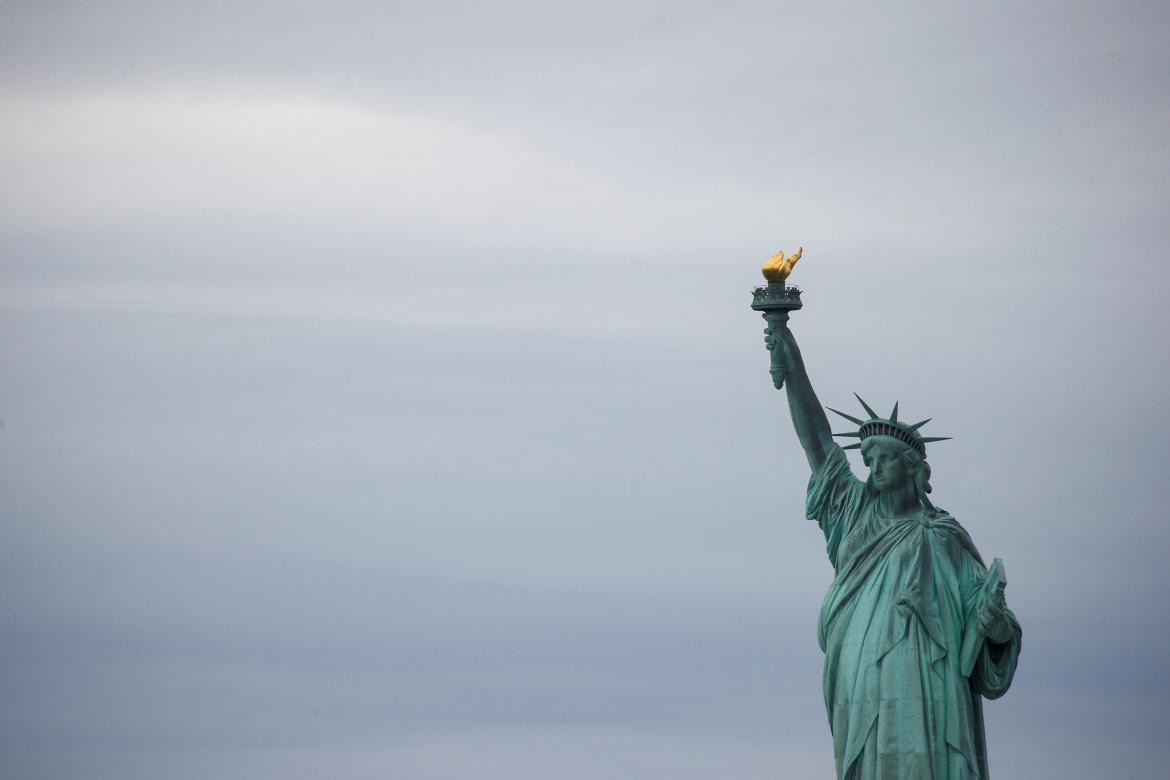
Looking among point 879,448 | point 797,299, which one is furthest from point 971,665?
point 797,299

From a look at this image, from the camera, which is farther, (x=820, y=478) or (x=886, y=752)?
(x=820, y=478)

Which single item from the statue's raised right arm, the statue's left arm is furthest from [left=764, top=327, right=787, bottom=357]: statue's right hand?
the statue's left arm

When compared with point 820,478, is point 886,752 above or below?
below

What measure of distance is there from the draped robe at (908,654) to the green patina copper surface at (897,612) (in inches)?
0.4

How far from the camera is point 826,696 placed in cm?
2944

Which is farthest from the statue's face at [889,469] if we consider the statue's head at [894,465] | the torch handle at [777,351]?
the torch handle at [777,351]

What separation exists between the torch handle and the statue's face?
55.0 inches

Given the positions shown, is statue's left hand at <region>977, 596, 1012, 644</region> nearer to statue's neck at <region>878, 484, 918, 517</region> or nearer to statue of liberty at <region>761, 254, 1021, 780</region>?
statue of liberty at <region>761, 254, 1021, 780</region>

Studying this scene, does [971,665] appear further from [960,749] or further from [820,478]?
[820,478]

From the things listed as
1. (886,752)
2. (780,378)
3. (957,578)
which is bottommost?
(886,752)

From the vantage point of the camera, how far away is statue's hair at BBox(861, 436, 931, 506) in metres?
29.7

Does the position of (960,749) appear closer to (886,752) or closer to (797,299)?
(886,752)

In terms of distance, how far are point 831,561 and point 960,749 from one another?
121 inches

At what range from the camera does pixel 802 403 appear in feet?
99.9
